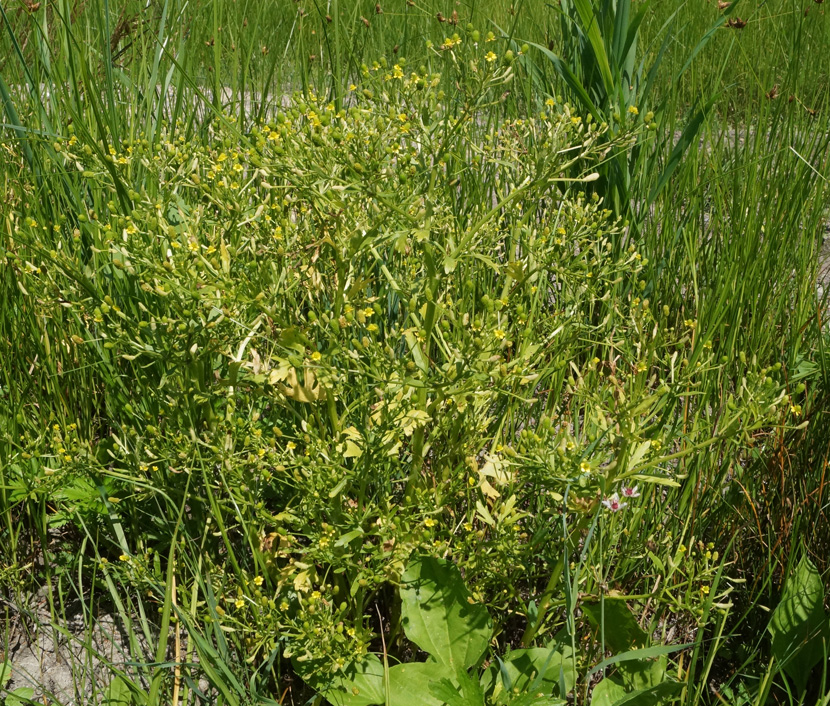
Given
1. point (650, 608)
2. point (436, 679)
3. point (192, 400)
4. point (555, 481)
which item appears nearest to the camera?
point (555, 481)

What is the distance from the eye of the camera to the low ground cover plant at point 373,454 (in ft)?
4.86

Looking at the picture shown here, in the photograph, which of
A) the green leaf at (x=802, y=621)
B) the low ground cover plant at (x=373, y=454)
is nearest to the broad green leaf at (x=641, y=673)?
the low ground cover plant at (x=373, y=454)

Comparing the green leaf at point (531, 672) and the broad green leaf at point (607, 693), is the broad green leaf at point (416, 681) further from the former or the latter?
the broad green leaf at point (607, 693)

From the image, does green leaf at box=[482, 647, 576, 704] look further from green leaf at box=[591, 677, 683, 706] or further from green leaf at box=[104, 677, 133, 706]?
green leaf at box=[104, 677, 133, 706]

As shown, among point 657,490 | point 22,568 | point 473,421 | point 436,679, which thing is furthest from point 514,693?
point 22,568

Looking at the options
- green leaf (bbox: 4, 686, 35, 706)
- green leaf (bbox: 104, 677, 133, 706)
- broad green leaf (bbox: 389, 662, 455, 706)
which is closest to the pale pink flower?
broad green leaf (bbox: 389, 662, 455, 706)

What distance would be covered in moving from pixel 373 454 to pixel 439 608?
34 centimetres

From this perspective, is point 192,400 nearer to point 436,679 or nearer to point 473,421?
point 473,421

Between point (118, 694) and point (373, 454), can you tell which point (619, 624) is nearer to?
point (373, 454)

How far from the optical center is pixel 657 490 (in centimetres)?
193

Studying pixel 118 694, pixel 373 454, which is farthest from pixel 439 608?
pixel 118 694

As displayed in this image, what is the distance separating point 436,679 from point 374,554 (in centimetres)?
28

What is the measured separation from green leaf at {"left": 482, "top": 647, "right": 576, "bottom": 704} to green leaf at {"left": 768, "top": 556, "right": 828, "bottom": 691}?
1.41 feet

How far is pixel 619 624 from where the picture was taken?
5.47 feet
